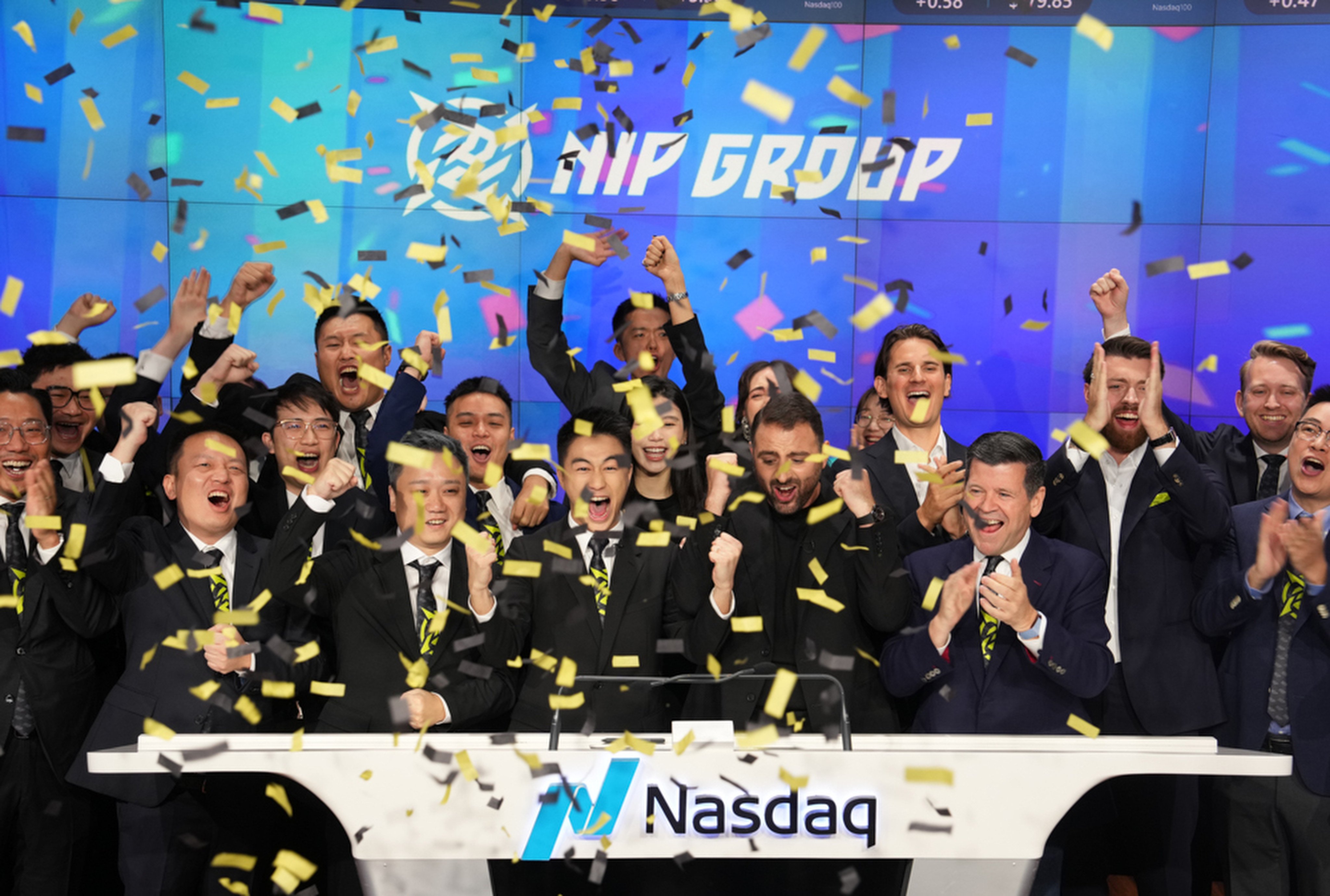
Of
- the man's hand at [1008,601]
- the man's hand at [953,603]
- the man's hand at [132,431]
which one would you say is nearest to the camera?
the man's hand at [1008,601]

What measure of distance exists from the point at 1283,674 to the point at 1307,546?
435mm

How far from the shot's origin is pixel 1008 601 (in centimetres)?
272

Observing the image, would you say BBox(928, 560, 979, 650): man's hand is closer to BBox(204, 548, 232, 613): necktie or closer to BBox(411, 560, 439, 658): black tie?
BBox(411, 560, 439, 658): black tie

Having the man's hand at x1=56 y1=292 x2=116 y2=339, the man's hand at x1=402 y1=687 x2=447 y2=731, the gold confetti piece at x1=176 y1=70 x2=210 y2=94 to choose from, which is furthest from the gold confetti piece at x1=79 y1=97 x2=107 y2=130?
the man's hand at x1=402 y1=687 x2=447 y2=731

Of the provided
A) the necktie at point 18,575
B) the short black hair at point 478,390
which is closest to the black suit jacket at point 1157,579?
the short black hair at point 478,390

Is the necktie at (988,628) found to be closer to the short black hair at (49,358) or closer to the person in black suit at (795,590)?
the person in black suit at (795,590)

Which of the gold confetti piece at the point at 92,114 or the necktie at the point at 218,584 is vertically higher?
the gold confetti piece at the point at 92,114

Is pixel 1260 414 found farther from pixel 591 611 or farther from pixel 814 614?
pixel 591 611

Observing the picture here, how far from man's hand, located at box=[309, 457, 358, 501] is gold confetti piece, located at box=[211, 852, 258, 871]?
106cm

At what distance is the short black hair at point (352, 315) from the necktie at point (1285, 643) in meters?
3.02

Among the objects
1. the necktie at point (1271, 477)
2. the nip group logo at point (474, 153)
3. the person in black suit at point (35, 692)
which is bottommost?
the person in black suit at point (35, 692)

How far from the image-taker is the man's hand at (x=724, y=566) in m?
2.86

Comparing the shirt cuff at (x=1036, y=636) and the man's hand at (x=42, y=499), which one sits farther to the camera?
the man's hand at (x=42, y=499)

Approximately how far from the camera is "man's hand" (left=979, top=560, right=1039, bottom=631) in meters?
2.71
